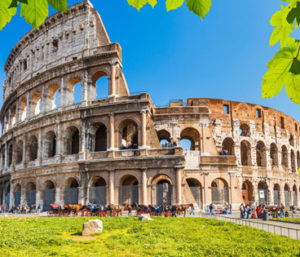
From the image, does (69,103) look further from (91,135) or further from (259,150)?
(259,150)

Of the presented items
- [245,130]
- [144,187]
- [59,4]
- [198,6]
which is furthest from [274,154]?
[59,4]

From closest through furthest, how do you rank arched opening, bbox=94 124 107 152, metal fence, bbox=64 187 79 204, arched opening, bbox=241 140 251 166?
1. metal fence, bbox=64 187 79 204
2. arched opening, bbox=94 124 107 152
3. arched opening, bbox=241 140 251 166

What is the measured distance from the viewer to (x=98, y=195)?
68.2 feet

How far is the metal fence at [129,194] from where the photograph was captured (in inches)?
800

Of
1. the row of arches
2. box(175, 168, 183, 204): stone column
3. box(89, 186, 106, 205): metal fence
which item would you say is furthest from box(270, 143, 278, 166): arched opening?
box(89, 186, 106, 205): metal fence

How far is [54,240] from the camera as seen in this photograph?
912 cm

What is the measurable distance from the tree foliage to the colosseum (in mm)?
18544

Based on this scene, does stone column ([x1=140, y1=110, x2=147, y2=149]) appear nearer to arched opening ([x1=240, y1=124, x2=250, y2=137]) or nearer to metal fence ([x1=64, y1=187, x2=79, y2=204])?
metal fence ([x1=64, y1=187, x2=79, y2=204])

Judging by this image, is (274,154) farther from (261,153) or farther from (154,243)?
(154,243)

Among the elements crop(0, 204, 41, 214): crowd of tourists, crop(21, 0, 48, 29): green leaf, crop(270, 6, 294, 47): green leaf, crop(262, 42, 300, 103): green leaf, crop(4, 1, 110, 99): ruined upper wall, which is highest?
crop(4, 1, 110, 99): ruined upper wall

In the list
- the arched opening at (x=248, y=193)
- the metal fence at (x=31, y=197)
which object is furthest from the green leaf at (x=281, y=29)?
the arched opening at (x=248, y=193)

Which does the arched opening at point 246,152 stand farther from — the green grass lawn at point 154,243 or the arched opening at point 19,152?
the arched opening at point 19,152

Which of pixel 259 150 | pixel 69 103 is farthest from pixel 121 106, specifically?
pixel 259 150

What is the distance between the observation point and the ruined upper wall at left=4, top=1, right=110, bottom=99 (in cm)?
2400
